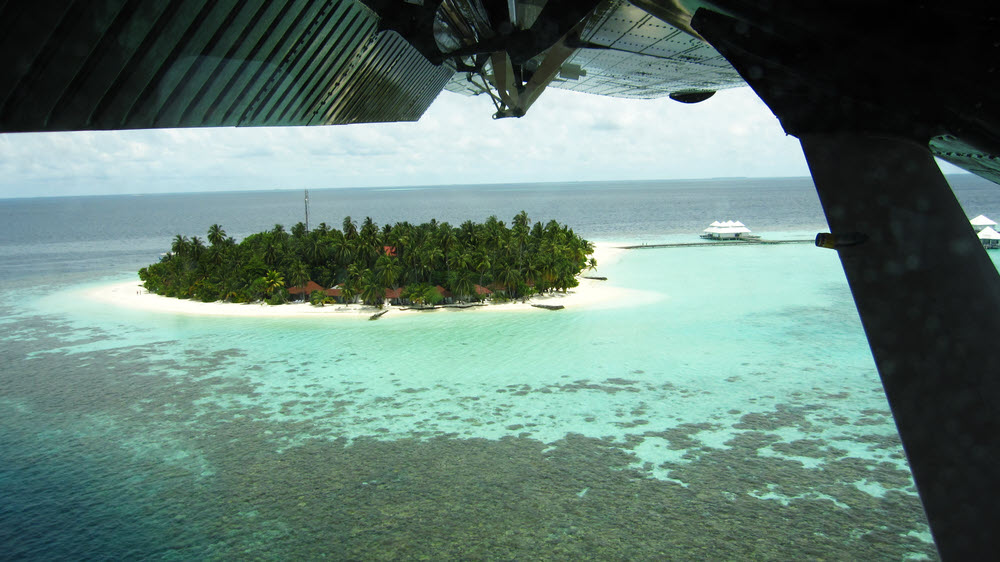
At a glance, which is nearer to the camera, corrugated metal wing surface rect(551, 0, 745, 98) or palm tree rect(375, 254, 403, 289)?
corrugated metal wing surface rect(551, 0, 745, 98)

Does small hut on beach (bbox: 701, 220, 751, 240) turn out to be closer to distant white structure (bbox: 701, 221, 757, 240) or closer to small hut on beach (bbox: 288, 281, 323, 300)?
distant white structure (bbox: 701, 221, 757, 240)

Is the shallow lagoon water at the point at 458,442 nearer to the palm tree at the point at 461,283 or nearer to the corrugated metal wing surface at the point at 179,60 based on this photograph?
the palm tree at the point at 461,283

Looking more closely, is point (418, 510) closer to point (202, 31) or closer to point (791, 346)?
point (202, 31)

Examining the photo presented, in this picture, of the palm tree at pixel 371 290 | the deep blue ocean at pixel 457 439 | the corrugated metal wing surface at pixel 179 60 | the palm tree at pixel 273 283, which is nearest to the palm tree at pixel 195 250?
the palm tree at pixel 273 283

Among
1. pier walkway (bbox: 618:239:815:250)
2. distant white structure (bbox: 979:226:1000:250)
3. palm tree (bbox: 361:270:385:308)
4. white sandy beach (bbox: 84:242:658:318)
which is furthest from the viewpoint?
pier walkway (bbox: 618:239:815:250)

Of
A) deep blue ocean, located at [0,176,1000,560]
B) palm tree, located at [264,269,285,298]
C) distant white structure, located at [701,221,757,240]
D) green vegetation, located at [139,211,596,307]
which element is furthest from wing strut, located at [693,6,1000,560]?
distant white structure, located at [701,221,757,240]
